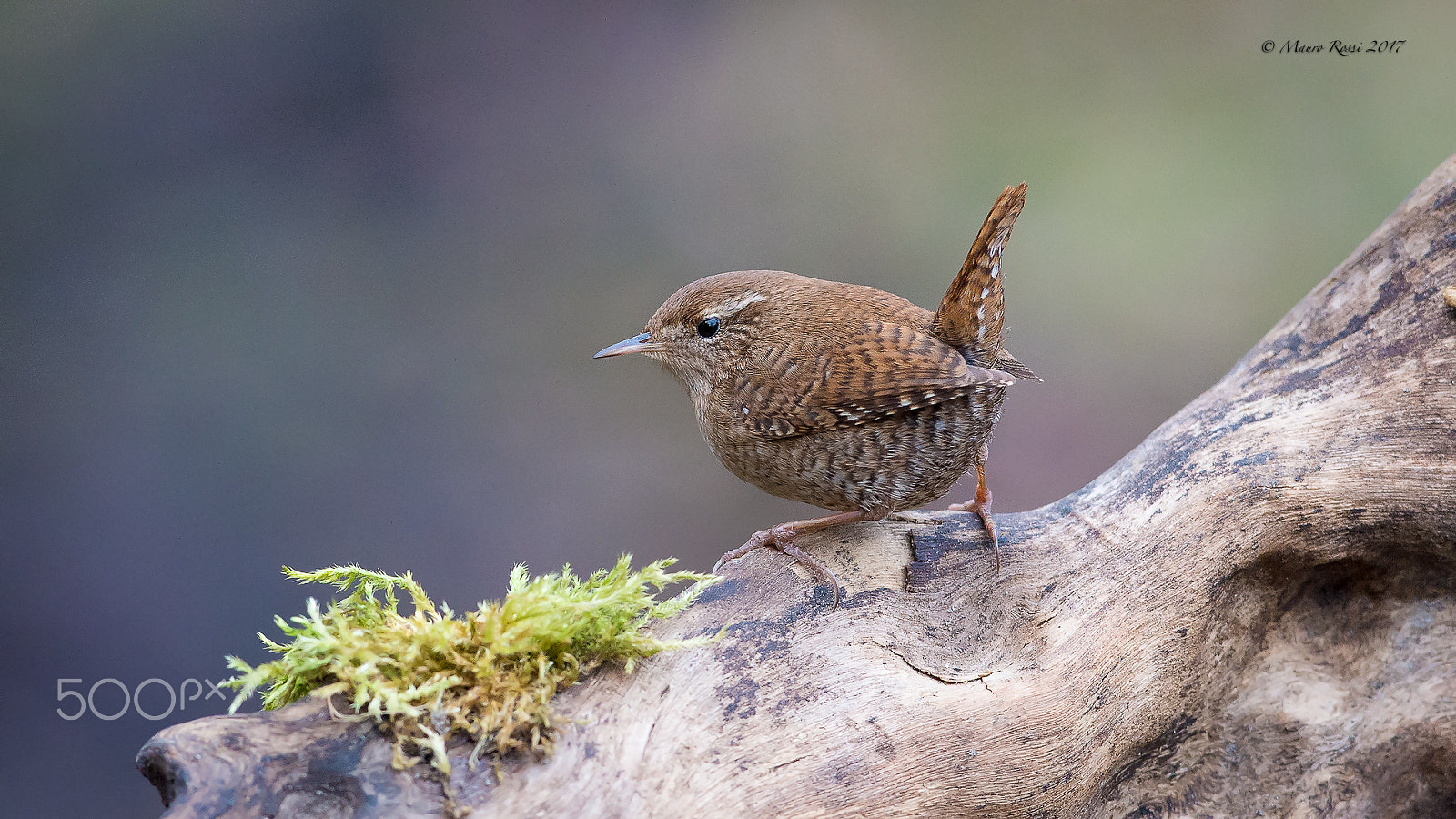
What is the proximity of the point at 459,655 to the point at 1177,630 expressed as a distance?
205 cm

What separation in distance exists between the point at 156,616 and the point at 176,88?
2.11 m

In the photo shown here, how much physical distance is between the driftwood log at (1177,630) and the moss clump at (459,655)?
4.0 inches

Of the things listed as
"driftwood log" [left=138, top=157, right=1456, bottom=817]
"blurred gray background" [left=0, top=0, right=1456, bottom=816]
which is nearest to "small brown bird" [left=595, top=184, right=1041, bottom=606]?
"driftwood log" [left=138, top=157, right=1456, bottom=817]

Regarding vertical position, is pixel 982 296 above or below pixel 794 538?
above

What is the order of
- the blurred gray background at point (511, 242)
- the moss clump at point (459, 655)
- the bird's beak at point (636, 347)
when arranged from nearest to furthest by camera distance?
the moss clump at point (459, 655) → the bird's beak at point (636, 347) → the blurred gray background at point (511, 242)

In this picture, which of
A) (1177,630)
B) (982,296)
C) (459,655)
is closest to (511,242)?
(982,296)

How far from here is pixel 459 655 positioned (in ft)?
6.61

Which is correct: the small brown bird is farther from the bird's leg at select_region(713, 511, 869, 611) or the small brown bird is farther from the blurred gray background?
the blurred gray background

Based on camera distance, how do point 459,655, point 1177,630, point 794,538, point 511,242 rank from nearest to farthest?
point 459,655 < point 1177,630 < point 794,538 < point 511,242

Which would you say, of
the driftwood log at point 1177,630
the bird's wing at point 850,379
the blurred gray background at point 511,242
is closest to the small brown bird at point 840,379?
the bird's wing at point 850,379

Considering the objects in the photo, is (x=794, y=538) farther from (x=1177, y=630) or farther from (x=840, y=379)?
(x=1177, y=630)

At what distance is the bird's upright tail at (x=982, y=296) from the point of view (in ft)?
8.38

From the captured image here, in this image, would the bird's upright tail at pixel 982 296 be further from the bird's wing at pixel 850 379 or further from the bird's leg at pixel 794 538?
the bird's leg at pixel 794 538

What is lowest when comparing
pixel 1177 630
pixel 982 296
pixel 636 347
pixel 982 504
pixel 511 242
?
pixel 1177 630
